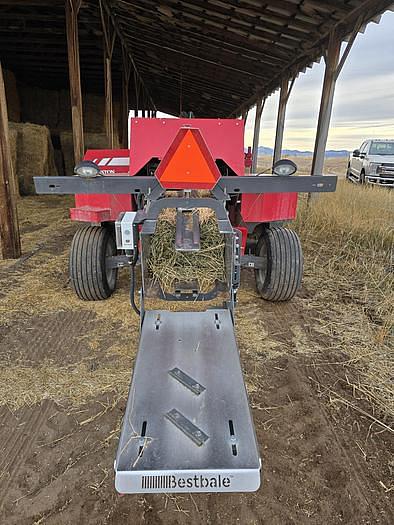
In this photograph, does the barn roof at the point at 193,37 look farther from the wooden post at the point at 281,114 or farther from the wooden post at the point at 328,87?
the wooden post at the point at 281,114

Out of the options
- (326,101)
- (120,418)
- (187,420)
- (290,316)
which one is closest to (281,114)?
(326,101)

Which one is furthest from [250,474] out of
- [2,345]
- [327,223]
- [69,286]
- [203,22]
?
[203,22]

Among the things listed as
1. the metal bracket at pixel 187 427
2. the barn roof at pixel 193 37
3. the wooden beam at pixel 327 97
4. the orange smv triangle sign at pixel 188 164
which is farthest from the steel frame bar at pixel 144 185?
the wooden beam at pixel 327 97

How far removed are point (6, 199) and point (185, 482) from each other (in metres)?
4.06

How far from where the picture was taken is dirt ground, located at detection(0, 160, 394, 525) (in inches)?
62.2

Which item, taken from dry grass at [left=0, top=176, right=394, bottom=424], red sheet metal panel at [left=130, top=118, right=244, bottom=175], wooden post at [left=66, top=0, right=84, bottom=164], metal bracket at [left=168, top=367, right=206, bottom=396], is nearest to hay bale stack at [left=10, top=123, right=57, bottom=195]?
wooden post at [left=66, top=0, right=84, bottom=164]

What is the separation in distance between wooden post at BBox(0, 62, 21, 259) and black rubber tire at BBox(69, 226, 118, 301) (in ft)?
5.35

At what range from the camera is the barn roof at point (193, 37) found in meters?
5.87

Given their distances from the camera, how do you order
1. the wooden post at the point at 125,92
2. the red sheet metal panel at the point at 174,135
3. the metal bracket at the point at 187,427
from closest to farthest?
the metal bracket at the point at 187,427, the red sheet metal panel at the point at 174,135, the wooden post at the point at 125,92

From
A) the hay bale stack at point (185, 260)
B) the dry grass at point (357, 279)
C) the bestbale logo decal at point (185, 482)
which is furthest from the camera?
the hay bale stack at point (185, 260)

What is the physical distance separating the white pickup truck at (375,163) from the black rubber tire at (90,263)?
33.0ft

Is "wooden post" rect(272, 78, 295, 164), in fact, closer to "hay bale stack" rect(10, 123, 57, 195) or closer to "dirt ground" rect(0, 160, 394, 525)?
"hay bale stack" rect(10, 123, 57, 195)

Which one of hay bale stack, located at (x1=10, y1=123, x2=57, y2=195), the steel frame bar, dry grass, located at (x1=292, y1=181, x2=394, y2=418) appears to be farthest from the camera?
hay bale stack, located at (x1=10, y1=123, x2=57, y2=195)

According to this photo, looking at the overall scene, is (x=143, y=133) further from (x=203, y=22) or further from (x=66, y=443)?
(x=203, y=22)
